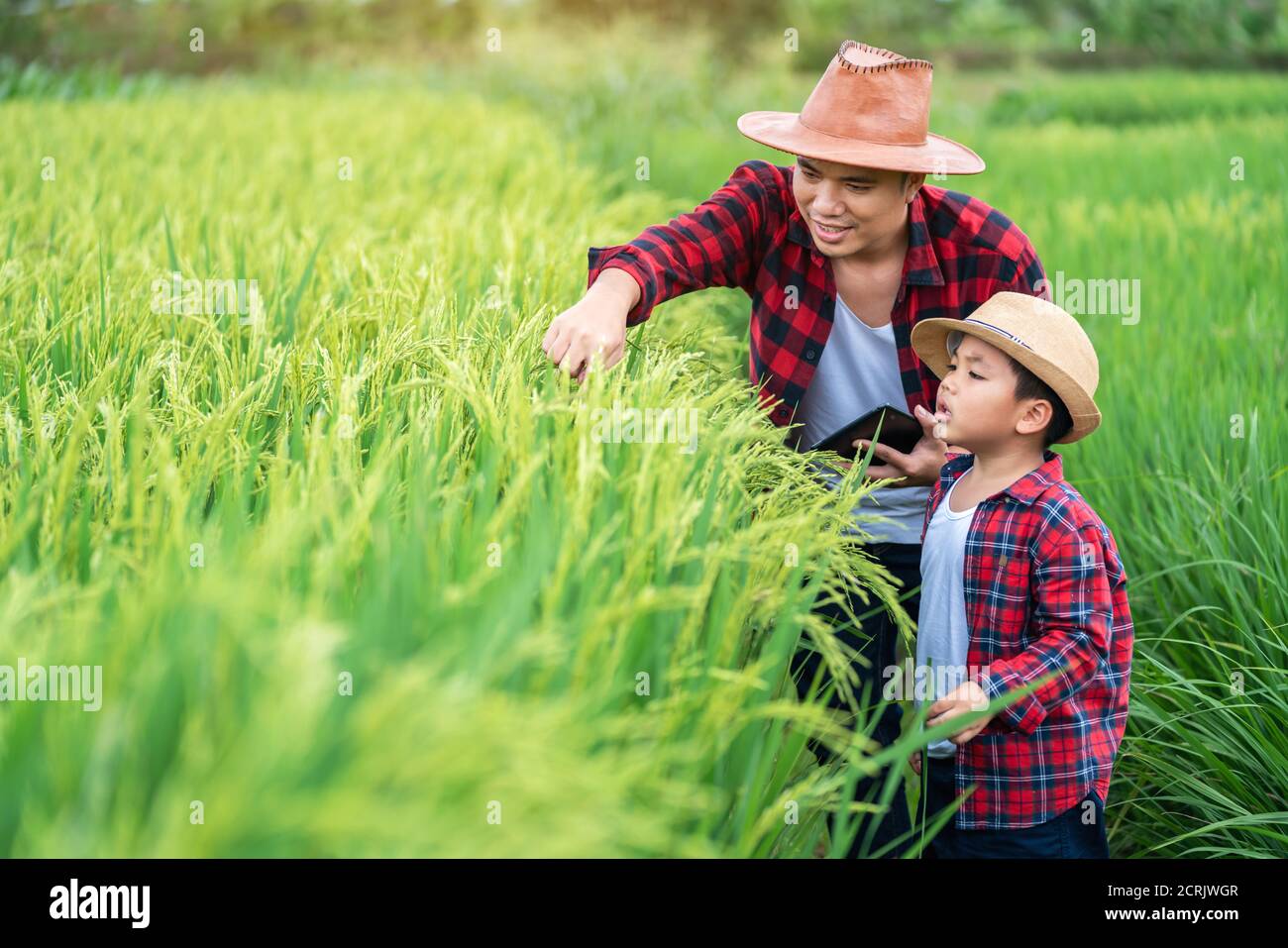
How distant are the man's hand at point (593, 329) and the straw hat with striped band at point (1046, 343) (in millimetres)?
504

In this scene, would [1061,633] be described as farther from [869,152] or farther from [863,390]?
[869,152]

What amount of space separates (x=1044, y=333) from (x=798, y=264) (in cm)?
56

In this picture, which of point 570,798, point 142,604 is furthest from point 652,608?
point 142,604

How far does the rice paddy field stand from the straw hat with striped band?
0.35m

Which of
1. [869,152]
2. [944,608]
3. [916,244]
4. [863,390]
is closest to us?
[944,608]

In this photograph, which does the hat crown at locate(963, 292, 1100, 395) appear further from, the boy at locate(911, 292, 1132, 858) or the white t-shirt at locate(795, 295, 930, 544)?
the white t-shirt at locate(795, 295, 930, 544)

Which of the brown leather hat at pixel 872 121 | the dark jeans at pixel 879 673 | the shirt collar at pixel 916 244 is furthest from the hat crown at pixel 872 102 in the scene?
the dark jeans at pixel 879 673

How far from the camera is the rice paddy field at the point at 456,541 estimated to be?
2.86 ft

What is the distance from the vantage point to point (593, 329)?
70.9 inches

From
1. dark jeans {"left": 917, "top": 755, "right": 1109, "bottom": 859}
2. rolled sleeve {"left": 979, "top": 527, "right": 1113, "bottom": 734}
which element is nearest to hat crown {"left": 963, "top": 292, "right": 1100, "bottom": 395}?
rolled sleeve {"left": 979, "top": 527, "right": 1113, "bottom": 734}

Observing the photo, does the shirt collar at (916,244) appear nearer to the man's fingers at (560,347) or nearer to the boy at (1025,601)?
the boy at (1025,601)

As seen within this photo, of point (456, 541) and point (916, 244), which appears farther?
point (916, 244)

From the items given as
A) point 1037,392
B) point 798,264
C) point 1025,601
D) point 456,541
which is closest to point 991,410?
point 1037,392
